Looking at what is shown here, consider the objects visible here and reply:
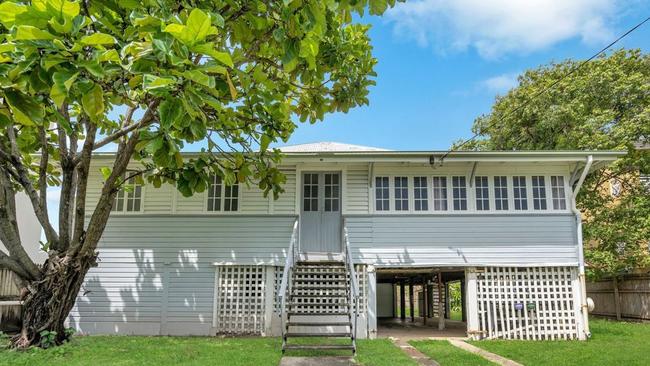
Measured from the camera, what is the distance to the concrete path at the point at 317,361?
6.50m

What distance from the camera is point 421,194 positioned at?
33.3 feet

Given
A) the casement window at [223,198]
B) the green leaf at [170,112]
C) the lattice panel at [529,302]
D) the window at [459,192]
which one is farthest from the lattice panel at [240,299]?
the green leaf at [170,112]

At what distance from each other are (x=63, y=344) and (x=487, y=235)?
7914mm

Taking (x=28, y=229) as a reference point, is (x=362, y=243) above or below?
below

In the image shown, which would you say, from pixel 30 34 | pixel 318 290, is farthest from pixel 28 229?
pixel 30 34

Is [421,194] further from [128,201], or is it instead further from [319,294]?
[128,201]

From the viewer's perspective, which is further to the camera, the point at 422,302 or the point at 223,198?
the point at 422,302

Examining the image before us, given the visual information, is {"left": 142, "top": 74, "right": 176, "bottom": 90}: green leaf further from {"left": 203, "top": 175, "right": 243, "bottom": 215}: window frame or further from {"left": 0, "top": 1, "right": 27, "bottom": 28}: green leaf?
{"left": 203, "top": 175, "right": 243, "bottom": 215}: window frame

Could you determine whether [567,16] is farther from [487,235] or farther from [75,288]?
[75,288]

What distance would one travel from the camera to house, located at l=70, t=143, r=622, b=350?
977 cm

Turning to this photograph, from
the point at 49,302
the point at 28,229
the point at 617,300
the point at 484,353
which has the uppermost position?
the point at 28,229

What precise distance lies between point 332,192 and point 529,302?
4667mm

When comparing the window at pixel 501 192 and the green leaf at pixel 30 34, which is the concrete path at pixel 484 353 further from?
the green leaf at pixel 30 34

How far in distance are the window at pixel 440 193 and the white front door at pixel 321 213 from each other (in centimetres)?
204
